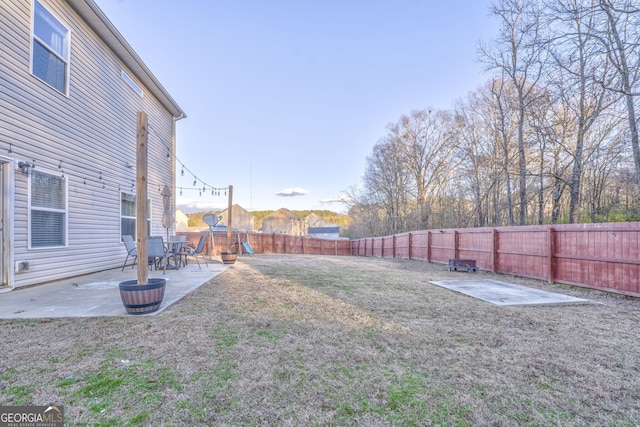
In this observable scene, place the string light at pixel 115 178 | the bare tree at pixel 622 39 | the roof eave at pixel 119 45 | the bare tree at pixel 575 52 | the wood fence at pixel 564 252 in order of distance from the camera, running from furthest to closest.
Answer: the bare tree at pixel 575 52 < the roof eave at pixel 119 45 < the bare tree at pixel 622 39 < the string light at pixel 115 178 < the wood fence at pixel 564 252

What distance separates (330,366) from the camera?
7.00ft

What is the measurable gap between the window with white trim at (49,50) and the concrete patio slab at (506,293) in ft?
26.1

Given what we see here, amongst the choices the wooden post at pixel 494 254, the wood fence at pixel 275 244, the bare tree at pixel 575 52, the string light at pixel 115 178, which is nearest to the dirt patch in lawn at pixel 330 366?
the string light at pixel 115 178

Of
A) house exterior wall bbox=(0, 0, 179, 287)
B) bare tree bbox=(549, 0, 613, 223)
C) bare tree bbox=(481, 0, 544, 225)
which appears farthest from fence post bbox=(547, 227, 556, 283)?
house exterior wall bbox=(0, 0, 179, 287)

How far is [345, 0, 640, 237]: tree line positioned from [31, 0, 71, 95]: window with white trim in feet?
31.9

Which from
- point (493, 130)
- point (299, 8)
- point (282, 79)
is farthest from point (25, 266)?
point (493, 130)

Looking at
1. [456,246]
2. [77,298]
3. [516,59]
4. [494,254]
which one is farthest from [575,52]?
[77,298]

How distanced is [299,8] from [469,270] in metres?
9.45

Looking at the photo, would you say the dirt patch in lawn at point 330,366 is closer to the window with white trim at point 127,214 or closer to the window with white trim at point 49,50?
the window with white trim at point 49,50

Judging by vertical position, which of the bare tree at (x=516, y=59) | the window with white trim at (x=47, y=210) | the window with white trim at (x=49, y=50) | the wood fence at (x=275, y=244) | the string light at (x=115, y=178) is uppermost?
the bare tree at (x=516, y=59)

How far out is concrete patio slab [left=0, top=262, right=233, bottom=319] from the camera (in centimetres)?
334

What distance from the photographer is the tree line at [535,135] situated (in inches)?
254

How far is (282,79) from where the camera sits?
484 inches

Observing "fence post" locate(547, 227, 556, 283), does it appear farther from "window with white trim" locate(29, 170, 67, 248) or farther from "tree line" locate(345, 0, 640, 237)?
"window with white trim" locate(29, 170, 67, 248)
